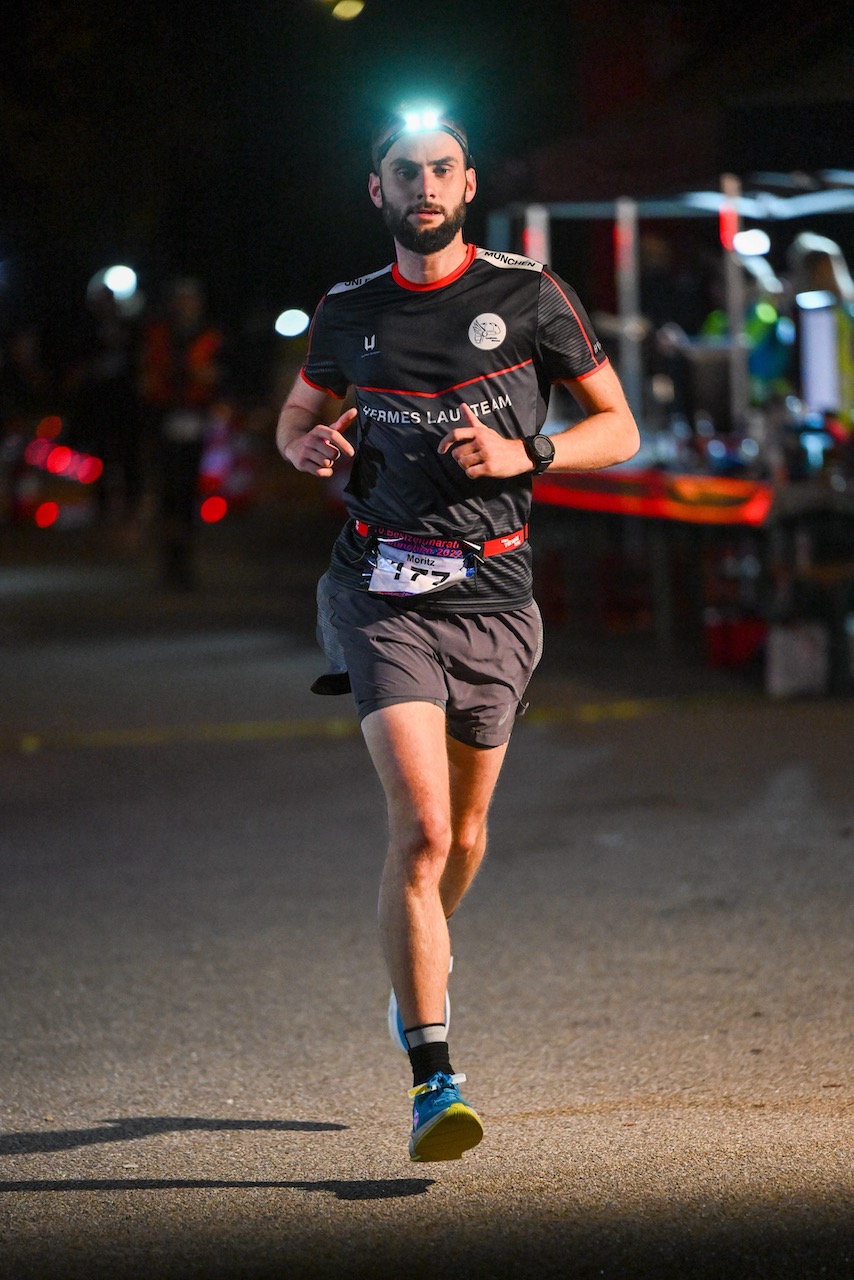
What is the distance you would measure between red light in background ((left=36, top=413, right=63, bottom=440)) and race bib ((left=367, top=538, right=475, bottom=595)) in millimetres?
26388

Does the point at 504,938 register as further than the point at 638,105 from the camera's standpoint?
No

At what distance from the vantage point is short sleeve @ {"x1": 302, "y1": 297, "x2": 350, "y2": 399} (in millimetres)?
4461

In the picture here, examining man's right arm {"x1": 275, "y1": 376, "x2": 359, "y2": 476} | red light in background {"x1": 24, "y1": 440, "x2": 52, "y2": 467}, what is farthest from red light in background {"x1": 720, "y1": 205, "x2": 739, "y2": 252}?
red light in background {"x1": 24, "y1": 440, "x2": 52, "y2": 467}

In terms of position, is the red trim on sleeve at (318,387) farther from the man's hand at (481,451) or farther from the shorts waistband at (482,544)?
the man's hand at (481,451)

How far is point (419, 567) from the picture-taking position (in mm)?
4344

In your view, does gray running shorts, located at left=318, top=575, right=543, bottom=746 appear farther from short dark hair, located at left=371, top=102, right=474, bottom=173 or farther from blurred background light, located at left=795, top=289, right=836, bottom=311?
blurred background light, located at left=795, top=289, right=836, bottom=311

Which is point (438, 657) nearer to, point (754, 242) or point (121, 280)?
point (754, 242)

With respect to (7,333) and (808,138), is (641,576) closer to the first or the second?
(808,138)

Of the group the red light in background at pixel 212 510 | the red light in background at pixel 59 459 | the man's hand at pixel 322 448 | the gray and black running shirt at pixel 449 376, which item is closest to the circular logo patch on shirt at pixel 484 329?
the gray and black running shirt at pixel 449 376

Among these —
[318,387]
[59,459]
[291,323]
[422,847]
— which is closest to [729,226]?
[318,387]

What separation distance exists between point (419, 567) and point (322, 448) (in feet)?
1.11

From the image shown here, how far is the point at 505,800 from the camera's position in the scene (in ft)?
27.8

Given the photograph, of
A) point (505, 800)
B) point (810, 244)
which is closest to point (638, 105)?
point (810, 244)

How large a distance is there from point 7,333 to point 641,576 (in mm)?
22463
